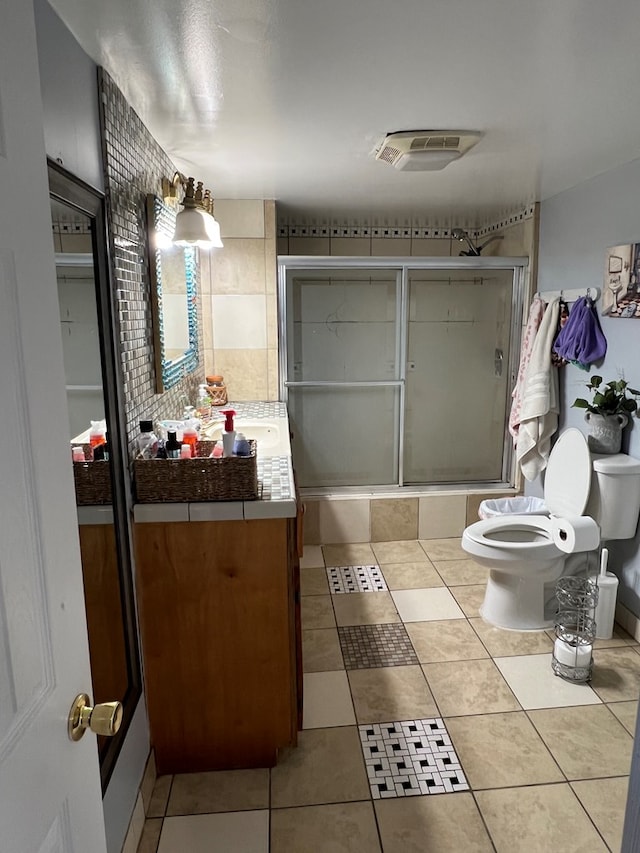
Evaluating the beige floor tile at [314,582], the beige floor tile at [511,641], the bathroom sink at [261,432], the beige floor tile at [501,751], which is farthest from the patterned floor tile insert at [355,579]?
the beige floor tile at [501,751]

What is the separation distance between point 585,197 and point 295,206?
1622 millimetres

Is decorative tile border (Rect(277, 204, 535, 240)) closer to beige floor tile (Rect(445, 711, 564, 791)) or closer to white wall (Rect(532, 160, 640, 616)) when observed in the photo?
white wall (Rect(532, 160, 640, 616))

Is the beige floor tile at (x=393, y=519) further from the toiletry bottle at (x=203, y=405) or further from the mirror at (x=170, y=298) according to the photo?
the mirror at (x=170, y=298)

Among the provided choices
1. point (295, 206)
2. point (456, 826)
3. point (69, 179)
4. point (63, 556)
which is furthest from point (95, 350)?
point (295, 206)

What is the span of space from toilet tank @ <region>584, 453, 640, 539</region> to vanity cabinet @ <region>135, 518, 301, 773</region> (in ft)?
4.79

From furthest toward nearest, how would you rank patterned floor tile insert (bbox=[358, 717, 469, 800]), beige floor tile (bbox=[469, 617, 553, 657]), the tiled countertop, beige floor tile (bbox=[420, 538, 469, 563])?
beige floor tile (bbox=[420, 538, 469, 563]) < beige floor tile (bbox=[469, 617, 553, 657]) < patterned floor tile insert (bbox=[358, 717, 469, 800]) < the tiled countertop

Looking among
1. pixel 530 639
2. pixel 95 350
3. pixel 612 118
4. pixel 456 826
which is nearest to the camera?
pixel 95 350

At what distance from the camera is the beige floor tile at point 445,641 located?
243 centimetres

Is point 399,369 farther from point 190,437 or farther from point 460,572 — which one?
point 190,437

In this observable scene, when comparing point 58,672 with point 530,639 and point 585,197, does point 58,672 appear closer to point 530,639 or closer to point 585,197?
point 530,639

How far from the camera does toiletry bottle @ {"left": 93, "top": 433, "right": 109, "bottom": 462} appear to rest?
1.45 meters

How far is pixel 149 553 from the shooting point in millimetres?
1678

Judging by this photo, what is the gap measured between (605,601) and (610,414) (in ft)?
2.74

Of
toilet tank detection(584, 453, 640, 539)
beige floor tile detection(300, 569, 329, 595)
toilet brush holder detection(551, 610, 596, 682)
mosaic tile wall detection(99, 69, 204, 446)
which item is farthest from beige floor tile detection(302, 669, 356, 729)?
toilet tank detection(584, 453, 640, 539)
